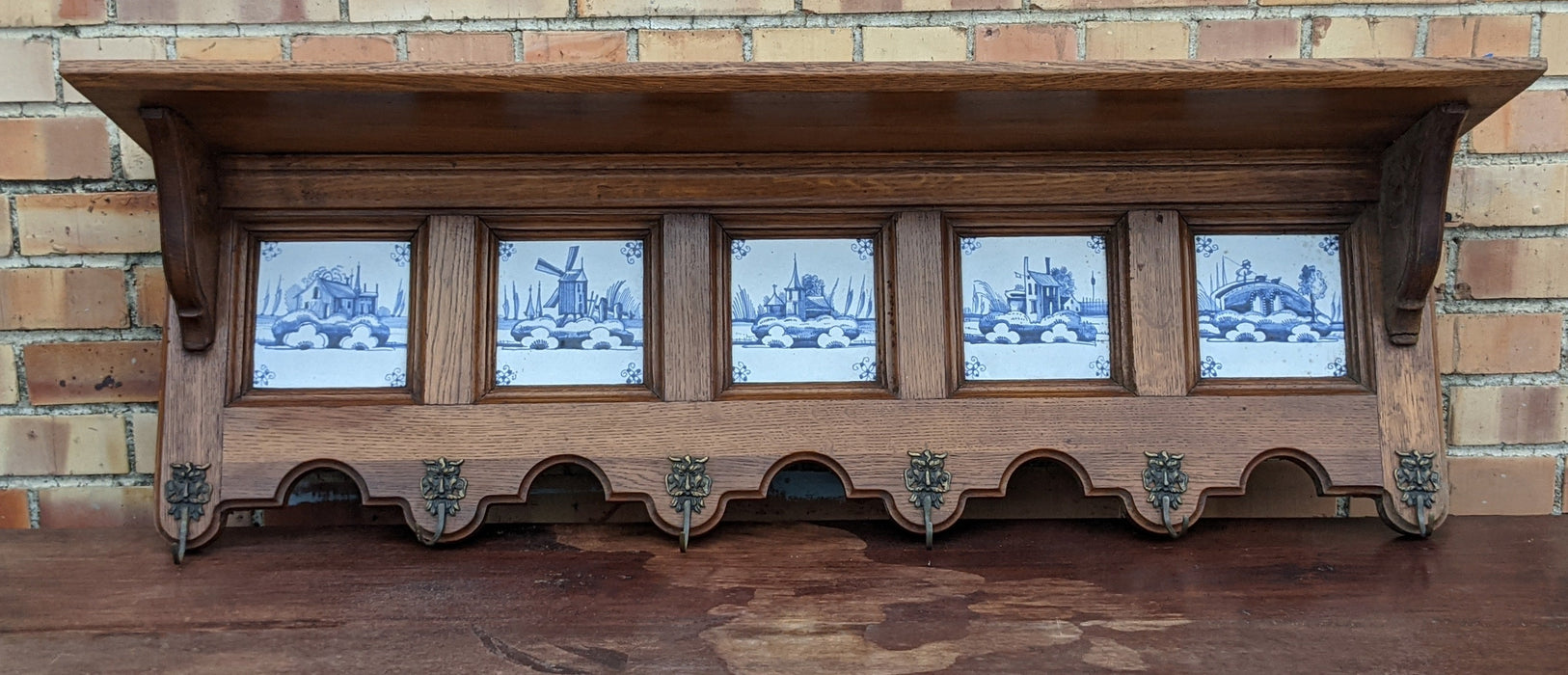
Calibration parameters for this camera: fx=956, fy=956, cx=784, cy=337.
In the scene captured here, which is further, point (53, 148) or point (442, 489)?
point (53, 148)

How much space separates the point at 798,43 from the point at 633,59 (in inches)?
7.9

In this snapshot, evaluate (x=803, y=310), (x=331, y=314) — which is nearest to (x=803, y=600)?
(x=803, y=310)

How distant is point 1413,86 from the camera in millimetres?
875

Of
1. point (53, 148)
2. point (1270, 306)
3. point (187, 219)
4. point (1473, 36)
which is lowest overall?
A: point (1270, 306)

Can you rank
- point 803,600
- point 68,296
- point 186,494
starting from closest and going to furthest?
1. point 803,600
2. point 186,494
3. point 68,296

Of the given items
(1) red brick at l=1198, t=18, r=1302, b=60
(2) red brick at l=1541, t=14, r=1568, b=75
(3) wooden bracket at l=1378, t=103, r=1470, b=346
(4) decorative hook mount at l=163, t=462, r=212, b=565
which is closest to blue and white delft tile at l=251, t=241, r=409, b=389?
(4) decorative hook mount at l=163, t=462, r=212, b=565

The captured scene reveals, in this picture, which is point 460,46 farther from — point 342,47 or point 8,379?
point 8,379

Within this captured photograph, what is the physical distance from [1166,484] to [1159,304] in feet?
0.64

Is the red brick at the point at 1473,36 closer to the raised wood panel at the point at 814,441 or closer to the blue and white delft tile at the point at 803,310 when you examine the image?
the raised wood panel at the point at 814,441

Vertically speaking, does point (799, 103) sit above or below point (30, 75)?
below

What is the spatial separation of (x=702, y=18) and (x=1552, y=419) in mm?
1129

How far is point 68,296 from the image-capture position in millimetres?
1134

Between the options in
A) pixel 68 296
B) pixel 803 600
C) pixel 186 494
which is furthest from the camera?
pixel 68 296

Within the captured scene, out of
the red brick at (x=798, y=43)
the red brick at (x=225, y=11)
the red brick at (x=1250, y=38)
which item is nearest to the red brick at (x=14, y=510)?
the red brick at (x=225, y=11)
